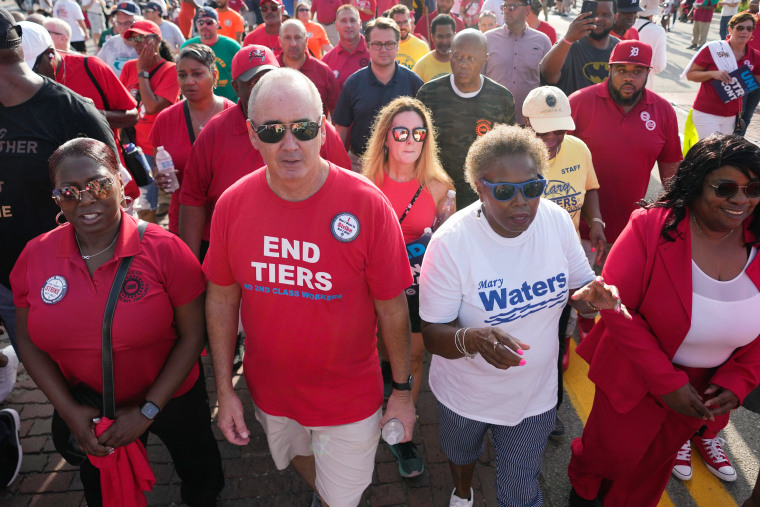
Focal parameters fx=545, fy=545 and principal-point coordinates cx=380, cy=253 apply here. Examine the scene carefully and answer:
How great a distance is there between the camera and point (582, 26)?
4.91m

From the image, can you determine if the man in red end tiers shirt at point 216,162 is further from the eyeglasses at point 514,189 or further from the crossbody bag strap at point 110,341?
the eyeglasses at point 514,189

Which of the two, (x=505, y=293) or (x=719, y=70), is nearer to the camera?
(x=505, y=293)

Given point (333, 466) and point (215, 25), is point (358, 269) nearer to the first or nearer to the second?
point (333, 466)

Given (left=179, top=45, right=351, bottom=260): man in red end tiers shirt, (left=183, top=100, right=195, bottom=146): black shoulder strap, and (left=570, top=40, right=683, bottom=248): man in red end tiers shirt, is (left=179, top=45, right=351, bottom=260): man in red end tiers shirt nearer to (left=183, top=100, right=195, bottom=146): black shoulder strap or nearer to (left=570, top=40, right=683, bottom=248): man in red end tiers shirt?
(left=183, top=100, right=195, bottom=146): black shoulder strap

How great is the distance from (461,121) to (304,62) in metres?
2.38

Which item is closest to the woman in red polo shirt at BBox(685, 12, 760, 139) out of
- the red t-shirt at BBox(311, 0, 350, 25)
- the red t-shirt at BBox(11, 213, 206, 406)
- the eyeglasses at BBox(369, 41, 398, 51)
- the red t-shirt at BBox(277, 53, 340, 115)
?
the eyeglasses at BBox(369, 41, 398, 51)

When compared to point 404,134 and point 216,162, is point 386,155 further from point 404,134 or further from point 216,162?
point 216,162

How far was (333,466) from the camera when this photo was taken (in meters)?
2.70

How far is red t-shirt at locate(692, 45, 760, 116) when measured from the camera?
6.25 metres

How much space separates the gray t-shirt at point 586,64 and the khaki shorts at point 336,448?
14.7 feet

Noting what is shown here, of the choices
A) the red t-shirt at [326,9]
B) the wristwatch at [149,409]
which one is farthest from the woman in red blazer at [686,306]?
the red t-shirt at [326,9]

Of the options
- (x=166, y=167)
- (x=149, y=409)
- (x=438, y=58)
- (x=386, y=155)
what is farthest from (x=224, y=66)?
(x=149, y=409)

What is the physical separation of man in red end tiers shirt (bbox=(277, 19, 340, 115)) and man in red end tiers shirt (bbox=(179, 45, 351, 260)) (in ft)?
8.13

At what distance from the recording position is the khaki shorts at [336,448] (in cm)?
265
